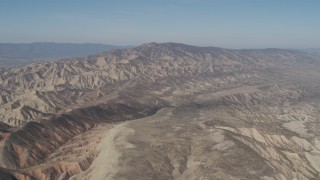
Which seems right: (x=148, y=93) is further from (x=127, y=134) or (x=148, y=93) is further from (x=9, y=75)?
(x=9, y=75)

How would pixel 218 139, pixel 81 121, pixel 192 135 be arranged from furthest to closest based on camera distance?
pixel 81 121 < pixel 192 135 < pixel 218 139

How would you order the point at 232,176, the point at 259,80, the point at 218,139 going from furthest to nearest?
the point at 259,80 < the point at 218,139 < the point at 232,176

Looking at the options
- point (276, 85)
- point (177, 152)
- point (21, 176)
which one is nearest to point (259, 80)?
point (276, 85)

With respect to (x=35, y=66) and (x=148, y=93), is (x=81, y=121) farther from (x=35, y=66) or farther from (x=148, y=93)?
(x=35, y=66)

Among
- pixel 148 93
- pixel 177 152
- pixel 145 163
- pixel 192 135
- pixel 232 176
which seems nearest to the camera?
pixel 232 176

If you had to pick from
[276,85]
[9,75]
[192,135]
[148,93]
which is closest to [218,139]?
[192,135]

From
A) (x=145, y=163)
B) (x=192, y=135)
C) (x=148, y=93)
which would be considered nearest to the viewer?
(x=145, y=163)

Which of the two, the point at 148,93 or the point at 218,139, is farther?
the point at 148,93

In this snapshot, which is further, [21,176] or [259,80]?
[259,80]
